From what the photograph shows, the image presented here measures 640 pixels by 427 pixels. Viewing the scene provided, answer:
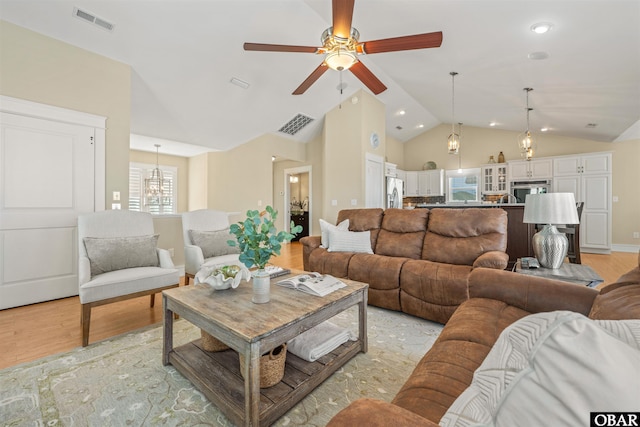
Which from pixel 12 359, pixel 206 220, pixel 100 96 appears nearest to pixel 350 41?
pixel 206 220

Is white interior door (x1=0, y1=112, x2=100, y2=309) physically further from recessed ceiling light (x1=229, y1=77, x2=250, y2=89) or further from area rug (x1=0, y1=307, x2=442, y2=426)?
recessed ceiling light (x1=229, y1=77, x2=250, y2=89)

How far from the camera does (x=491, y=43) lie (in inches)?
126

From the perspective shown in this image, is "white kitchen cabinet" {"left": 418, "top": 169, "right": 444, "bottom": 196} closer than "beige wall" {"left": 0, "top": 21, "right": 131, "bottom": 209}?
No

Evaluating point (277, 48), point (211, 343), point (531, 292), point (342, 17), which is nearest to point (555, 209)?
point (531, 292)

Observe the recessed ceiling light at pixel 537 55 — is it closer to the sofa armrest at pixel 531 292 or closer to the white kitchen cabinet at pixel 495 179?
the sofa armrest at pixel 531 292

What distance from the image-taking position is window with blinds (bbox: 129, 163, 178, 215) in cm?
714

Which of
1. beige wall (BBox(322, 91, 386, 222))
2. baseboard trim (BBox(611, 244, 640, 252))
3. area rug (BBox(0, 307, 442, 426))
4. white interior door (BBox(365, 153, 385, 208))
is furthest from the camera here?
baseboard trim (BBox(611, 244, 640, 252))

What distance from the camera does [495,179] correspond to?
721 cm

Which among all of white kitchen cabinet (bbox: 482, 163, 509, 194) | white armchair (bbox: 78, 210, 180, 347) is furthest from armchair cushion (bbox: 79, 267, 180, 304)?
white kitchen cabinet (bbox: 482, 163, 509, 194)

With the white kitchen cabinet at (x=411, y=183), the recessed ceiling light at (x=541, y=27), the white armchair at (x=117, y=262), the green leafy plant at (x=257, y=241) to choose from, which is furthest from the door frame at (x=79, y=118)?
the white kitchen cabinet at (x=411, y=183)

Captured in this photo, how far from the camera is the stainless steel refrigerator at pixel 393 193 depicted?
653 cm

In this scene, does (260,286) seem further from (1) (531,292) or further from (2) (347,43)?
(2) (347,43)

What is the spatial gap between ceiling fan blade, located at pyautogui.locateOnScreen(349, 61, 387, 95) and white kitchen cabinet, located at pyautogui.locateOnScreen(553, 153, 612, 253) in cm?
571

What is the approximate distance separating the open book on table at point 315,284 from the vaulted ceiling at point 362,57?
287cm
